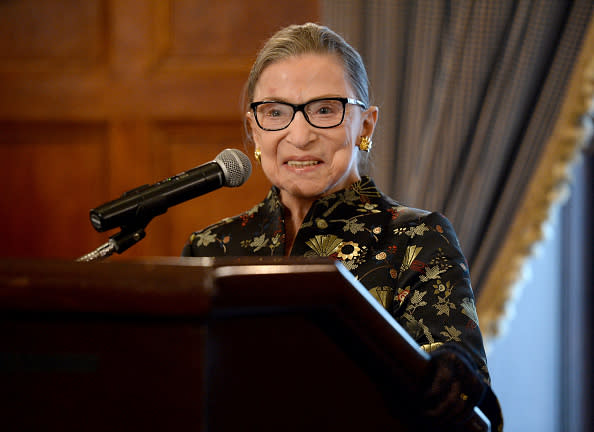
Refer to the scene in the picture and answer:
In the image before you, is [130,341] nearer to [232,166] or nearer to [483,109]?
[232,166]

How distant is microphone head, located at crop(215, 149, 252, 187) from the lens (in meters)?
1.02

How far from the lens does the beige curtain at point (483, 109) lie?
2.06 metres

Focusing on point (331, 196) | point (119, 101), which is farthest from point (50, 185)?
point (331, 196)

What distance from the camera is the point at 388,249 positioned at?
1.25 m

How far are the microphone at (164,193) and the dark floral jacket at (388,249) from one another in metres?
0.31

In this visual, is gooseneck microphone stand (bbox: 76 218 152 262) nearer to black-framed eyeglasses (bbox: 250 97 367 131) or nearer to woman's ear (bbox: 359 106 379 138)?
black-framed eyeglasses (bbox: 250 97 367 131)

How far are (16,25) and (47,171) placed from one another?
531 millimetres

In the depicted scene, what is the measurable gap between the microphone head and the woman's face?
249 millimetres

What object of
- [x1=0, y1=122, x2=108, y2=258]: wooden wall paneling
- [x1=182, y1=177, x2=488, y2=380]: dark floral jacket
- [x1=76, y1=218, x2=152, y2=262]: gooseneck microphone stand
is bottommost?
[x1=0, y1=122, x2=108, y2=258]: wooden wall paneling

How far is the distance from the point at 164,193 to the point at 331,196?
0.47 meters

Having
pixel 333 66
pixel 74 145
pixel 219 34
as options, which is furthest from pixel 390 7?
pixel 74 145

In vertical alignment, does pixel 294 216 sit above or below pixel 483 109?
below

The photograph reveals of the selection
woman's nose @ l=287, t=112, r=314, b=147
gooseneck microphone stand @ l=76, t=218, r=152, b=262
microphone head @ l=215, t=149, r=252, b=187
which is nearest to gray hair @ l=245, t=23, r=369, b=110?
woman's nose @ l=287, t=112, r=314, b=147

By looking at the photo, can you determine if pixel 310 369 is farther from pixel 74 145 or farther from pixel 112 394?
pixel 74 145
